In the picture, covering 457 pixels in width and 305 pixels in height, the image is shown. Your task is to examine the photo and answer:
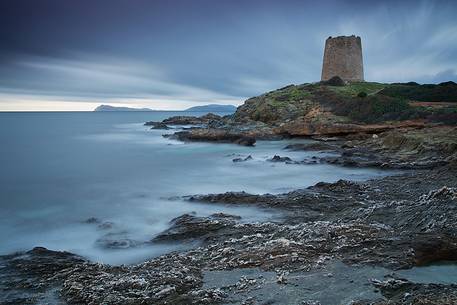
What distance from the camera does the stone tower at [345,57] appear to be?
1859 inches

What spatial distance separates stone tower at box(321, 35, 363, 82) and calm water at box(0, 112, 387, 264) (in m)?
28.4

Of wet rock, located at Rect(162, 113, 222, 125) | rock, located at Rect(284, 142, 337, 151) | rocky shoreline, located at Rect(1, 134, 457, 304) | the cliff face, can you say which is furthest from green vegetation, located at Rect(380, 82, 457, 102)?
rocky shoreline, located at Rect(1, 134, 457, 304)

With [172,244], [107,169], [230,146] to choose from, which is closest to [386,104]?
[230,146]

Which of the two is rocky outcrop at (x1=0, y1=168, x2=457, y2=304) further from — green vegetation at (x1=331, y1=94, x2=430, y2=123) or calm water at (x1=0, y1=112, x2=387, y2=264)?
green vegetation at (x1=331, y1=94, x2=430, y2=123)

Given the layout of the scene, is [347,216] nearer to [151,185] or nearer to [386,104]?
[151,185]

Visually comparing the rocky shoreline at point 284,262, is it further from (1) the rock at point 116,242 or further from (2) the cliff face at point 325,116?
(2) the cliff face at point 325,116

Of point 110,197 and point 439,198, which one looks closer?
point 439,198

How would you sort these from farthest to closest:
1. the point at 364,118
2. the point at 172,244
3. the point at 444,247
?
the point at 364,118, the point at 172,244, the point at 444,247

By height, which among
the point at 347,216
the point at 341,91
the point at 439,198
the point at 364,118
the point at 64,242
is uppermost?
the point at 341,91

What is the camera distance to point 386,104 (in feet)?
89.7

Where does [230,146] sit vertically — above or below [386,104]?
below

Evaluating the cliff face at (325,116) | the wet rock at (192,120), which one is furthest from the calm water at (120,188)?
the wet rock at (192,120)

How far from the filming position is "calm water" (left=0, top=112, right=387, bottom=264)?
298 inches

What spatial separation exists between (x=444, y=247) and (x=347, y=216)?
227 cm
